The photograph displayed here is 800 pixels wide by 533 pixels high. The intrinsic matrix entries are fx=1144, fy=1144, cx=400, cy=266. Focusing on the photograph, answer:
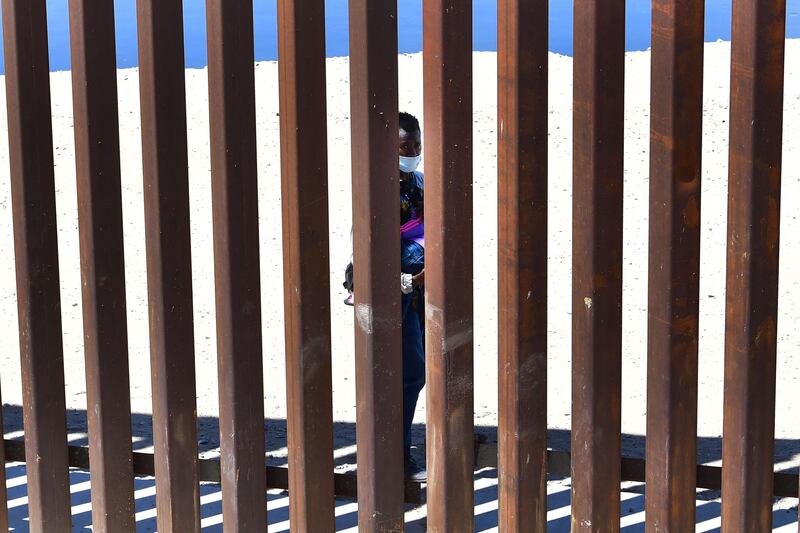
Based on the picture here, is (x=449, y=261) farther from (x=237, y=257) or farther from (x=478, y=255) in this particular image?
(x=478, y=255)

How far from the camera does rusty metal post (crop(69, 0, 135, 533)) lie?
2.81 meters

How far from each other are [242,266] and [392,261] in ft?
1.22

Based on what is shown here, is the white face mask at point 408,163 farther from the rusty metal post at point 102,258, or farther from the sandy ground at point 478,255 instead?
the sandy ground at point 478,255

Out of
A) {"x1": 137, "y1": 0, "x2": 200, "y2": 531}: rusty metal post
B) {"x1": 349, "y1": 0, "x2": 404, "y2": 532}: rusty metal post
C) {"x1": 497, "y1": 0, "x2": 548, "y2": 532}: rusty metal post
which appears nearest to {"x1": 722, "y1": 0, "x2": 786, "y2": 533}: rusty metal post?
{"x1": 497, "y1": 0, "x2": 548, "y2": 532}: rusty metal post

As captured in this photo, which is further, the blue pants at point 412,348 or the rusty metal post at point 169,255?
the blue pants at point 412,348

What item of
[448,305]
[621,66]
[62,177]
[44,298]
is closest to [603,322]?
[448,305]

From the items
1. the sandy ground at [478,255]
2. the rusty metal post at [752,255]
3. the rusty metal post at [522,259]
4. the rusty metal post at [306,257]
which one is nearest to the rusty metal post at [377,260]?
the rusty metal post at [306,257]

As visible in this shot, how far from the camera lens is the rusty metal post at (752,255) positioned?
2.63 metres

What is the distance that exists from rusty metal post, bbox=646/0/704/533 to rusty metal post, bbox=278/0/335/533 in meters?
0.79

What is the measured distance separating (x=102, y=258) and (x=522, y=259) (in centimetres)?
107

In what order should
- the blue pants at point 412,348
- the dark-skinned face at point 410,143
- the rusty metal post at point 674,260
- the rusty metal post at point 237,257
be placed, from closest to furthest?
the rusty metal post at point 674,260 < the rusty metal post at point 237,257 < the dark-skinned face at point 410,143 < the blue pants at point 412,348

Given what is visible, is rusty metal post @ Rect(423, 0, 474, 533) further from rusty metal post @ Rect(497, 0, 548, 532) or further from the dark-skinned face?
the dark-skinned face

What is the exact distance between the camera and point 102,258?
9.61ft

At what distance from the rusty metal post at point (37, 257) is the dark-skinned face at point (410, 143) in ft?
4.29
